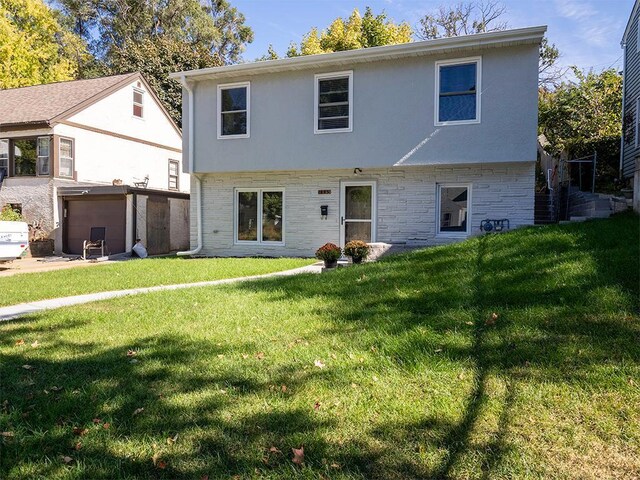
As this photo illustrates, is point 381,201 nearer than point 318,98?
Yes

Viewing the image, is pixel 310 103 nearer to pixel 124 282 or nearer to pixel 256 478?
pixel 124 282

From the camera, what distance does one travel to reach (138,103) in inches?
821

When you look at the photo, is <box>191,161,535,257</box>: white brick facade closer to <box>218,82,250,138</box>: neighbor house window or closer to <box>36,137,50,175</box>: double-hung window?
<box>218,82,250,138</box>: neighbor house window

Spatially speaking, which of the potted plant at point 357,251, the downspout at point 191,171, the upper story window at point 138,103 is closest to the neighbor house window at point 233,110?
the downspout at point 191,171

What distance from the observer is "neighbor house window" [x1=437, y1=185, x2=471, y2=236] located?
1173cm

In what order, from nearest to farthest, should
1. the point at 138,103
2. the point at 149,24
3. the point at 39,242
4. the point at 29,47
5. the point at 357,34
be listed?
1. the point at 39,242
2. the point at 138,103
3. the point at 357,34
4. the point at 29,47
5. the point at 149,24

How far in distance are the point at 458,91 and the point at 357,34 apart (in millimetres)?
17636

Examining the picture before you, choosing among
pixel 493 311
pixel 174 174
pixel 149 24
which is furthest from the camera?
pixel 149 24

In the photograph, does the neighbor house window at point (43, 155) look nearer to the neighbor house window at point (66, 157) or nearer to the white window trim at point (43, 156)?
the white window trim at point (43, 156)

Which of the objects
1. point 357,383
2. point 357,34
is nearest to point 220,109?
point 357,383

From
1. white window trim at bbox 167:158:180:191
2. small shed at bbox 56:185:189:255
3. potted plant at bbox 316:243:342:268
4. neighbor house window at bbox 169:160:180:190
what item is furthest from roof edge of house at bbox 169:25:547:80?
neighbor house window at bbox 169:160:180:190

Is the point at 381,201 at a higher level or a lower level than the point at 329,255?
higher

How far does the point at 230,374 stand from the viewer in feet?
11.5

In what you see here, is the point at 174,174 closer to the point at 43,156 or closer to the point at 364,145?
the point at 43,156
